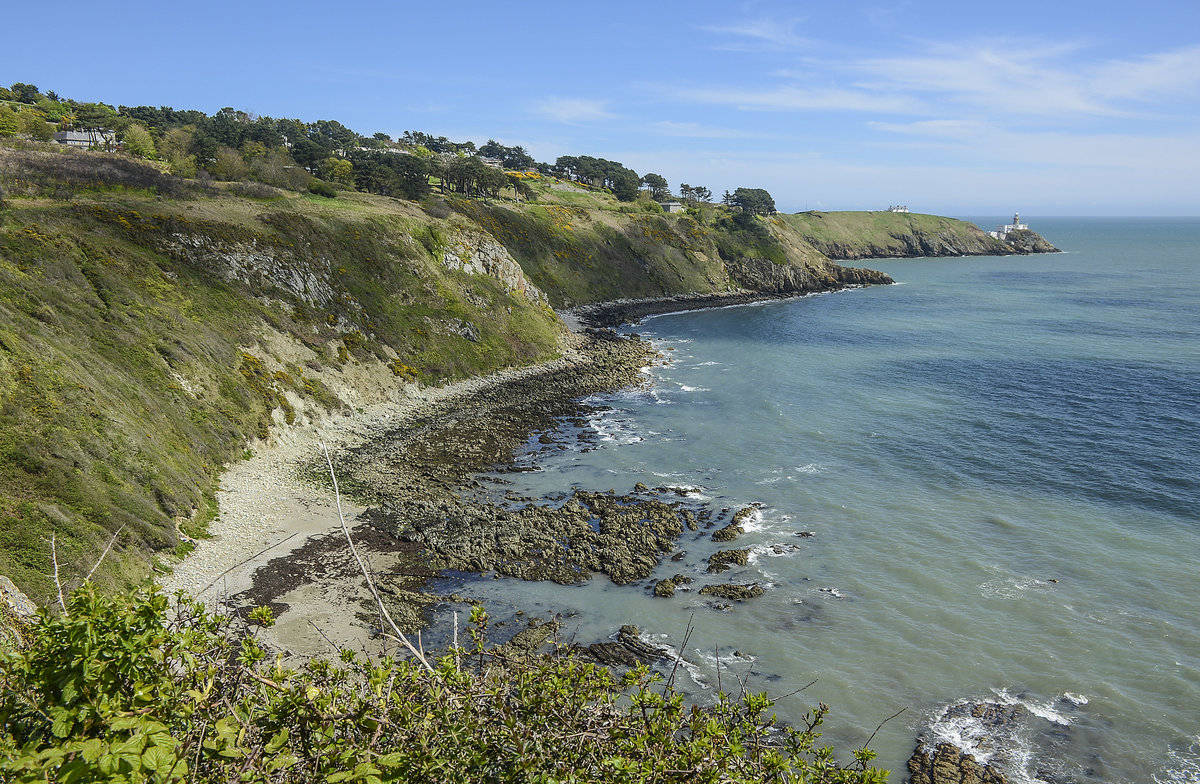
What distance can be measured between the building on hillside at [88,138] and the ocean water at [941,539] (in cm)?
7543

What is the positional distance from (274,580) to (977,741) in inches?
1053

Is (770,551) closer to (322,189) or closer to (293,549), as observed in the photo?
(293,549)

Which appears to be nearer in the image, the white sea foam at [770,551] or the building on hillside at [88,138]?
the white sea foam at [770,551]

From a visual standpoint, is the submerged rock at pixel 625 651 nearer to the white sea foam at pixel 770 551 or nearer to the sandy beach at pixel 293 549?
the sandy beach at pixel 293 549

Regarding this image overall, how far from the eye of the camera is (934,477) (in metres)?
40.8

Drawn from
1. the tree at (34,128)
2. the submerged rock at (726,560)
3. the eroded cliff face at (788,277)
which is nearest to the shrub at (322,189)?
the tree at (34,128)

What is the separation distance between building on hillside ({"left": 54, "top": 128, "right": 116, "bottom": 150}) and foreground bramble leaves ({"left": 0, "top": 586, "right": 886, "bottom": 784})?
97.5 meters

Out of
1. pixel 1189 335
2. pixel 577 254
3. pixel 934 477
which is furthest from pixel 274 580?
pixel 1189 335

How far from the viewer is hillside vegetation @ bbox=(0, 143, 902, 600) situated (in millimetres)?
26391

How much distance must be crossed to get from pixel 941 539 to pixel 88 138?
354 feet

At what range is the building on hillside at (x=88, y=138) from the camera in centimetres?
8306

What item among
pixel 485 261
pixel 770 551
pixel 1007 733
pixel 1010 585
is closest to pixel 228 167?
pixel 485 261

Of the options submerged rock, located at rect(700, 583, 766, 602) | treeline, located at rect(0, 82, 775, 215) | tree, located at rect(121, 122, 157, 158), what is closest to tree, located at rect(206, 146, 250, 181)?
treeline, located at rect(0, 82, 775, 215)

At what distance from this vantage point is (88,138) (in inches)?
3425
